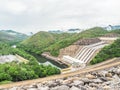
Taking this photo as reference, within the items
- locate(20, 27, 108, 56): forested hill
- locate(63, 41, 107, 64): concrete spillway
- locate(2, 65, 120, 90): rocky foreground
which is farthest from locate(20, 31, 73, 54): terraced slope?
locate(2, 65, 120, 90): rocky foreground

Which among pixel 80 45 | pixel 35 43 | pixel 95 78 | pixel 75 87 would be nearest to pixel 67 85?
pixel 75 87

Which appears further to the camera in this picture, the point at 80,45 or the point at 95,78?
the point at 80,45

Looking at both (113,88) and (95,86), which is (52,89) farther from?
(113,88)

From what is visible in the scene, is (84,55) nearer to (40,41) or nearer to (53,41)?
(53,41)

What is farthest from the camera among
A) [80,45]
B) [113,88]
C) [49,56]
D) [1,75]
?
[49,56]

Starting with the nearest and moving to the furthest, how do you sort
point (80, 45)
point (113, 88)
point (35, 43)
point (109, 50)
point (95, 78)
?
point (113, 88) → point (95, 78) → point (109, 50) → point (80, 45) → point (35, 43)

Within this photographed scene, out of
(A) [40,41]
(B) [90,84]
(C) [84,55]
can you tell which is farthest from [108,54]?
(A) [40,41]

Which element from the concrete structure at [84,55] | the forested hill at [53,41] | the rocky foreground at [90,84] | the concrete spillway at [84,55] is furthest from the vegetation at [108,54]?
the rocky foreground at [90,84]

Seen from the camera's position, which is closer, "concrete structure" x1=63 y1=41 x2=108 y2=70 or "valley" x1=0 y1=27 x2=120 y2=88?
"valley" x1=0 y1=27 x2=120 y2=88

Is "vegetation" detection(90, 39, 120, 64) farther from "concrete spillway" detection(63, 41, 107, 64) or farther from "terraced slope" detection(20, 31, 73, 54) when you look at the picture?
"terraced slope" detection(20, 31, 73, 54)
